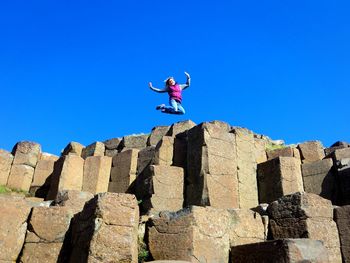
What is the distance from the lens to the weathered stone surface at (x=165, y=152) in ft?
39.5

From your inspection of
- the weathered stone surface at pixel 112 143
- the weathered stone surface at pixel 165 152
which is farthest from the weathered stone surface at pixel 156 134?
the weathered stone surface at pixel 165 152

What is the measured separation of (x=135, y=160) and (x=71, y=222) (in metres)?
6.75

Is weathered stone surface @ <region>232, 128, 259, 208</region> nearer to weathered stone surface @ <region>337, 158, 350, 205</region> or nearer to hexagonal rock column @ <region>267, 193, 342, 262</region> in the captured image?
weathered stone surface @ <region>337, 158, 350, 205</region>

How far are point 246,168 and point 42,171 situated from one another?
7858 millimetres

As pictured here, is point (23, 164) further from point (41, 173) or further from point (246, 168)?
point (246, 168)

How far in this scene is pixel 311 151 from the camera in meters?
13.1

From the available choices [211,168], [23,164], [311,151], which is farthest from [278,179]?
[23,164]

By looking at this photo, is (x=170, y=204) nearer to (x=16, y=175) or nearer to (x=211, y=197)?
(x=211, y=197)

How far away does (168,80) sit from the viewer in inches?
596

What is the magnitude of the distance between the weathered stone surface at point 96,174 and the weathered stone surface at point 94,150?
1363 mm

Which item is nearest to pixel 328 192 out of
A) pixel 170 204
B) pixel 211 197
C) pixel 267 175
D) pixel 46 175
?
pixel 267 175

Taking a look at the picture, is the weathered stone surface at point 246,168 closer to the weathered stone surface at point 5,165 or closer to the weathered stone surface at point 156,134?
the weathered stone surface at point 156,134

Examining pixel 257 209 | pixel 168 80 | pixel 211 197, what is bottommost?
pixel 257 209

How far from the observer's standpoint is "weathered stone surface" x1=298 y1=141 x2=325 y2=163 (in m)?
12.9
